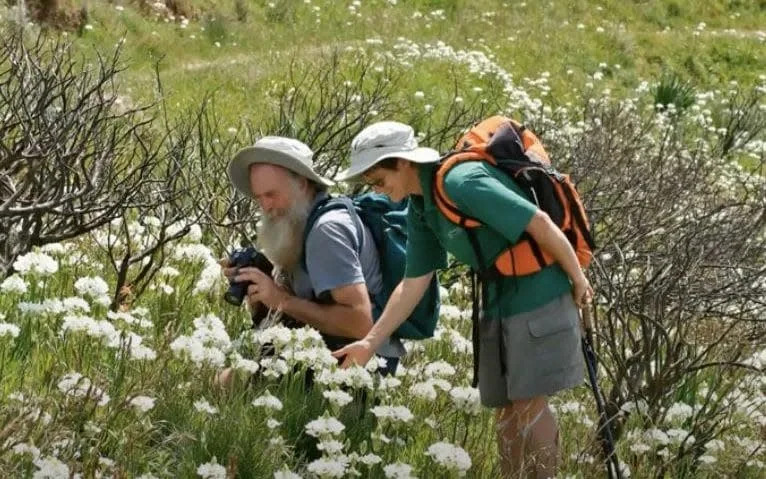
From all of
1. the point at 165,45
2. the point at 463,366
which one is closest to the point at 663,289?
the point at 463,366

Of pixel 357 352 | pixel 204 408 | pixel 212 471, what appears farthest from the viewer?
pixel 357 352

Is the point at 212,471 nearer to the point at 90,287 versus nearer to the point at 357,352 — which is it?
the point at 357,352

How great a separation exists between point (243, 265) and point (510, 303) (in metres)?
1.12

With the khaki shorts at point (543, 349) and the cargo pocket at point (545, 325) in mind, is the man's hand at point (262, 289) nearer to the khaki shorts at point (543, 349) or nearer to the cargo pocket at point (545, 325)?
the khaki shorts at point (543, 349)

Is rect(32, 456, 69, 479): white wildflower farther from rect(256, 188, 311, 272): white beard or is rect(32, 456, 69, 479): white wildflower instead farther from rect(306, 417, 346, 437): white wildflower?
rect(256, 188, 311, 272): white beard

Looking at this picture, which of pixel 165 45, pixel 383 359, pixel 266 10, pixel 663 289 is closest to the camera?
pixel 383 359

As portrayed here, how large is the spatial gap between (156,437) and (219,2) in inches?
718

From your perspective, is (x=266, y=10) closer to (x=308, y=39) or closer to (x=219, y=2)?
(x=219, y=2)

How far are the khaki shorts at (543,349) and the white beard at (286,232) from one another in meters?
0.80

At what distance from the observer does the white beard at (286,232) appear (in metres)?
4.54

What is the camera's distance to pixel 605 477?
4797mm

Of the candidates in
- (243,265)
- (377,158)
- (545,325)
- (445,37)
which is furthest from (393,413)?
(445,37)

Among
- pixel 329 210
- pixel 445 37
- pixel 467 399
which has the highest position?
pixel 329 210

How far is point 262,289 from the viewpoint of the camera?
14.9 ft
